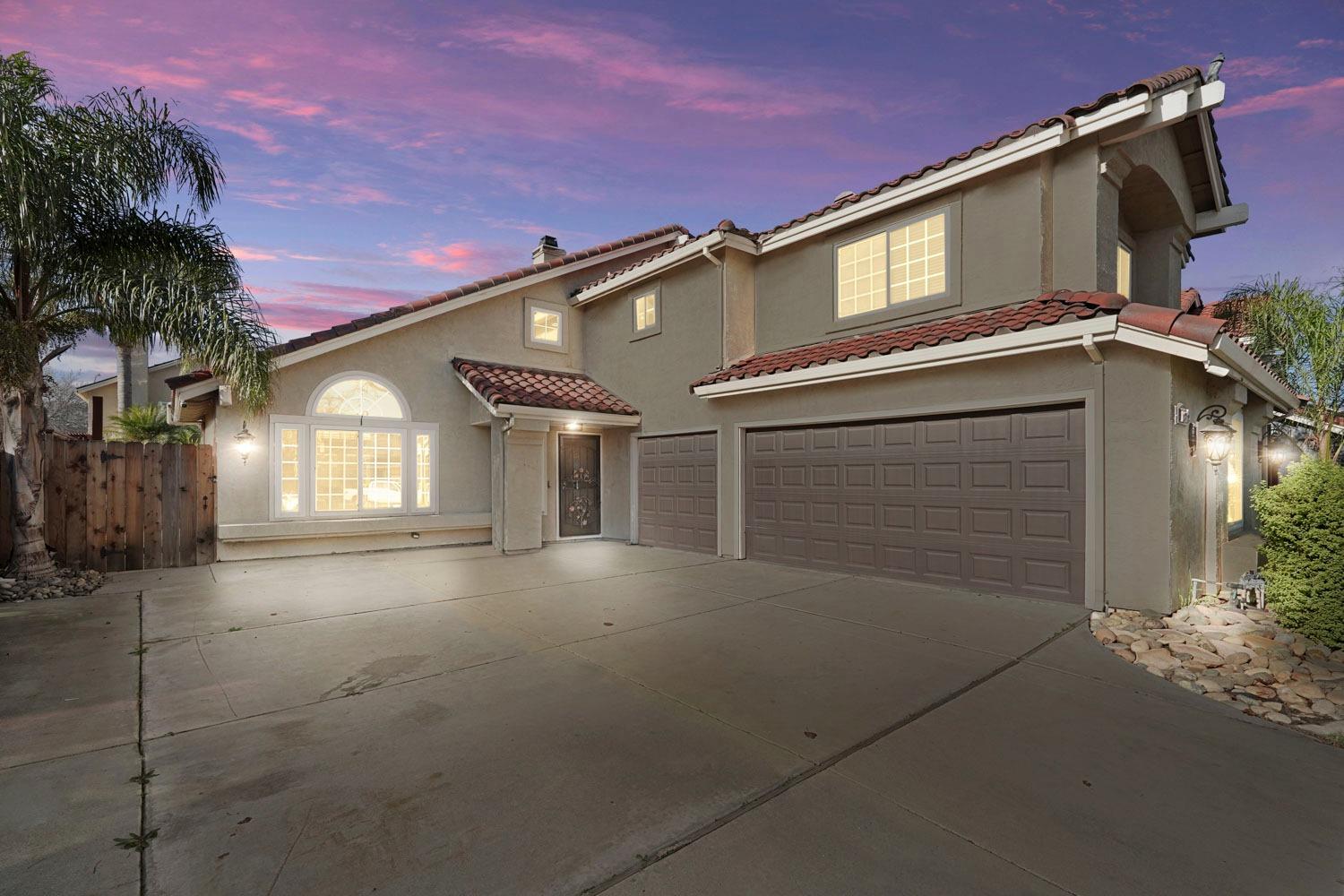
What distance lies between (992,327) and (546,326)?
378 inches

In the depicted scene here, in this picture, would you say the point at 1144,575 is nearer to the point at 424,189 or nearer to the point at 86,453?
the point at 86,453

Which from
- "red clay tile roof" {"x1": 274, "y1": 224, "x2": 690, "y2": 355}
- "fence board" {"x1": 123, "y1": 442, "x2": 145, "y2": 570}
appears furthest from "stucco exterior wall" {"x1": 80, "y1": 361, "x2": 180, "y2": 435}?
"red clay tile roof" {"x1": 274, "y1": 224, "x2": 690, "y2": 355}

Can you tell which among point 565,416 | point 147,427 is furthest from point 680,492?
point 147,427

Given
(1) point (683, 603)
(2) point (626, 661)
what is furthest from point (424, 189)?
(2) point (626, 661)

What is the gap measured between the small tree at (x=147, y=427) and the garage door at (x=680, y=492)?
13706mm

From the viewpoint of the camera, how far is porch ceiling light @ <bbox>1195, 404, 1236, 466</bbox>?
21.1 ft

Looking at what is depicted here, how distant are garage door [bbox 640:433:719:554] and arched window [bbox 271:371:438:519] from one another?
430cm

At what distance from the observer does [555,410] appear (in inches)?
435

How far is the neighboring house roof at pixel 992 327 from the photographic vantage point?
18.6 feet

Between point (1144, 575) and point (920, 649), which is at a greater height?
point (1144, 575)

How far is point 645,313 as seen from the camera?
39.9 ft

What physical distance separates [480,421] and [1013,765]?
10656 millimetres

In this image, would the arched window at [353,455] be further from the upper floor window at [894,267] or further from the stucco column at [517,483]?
the upper floor window at [894,267]

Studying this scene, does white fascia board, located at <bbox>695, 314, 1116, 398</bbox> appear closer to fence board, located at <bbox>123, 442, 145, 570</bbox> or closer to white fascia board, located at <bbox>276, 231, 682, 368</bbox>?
white fascia board, located at <bbox>276, 231, 682, 368</bbox>
